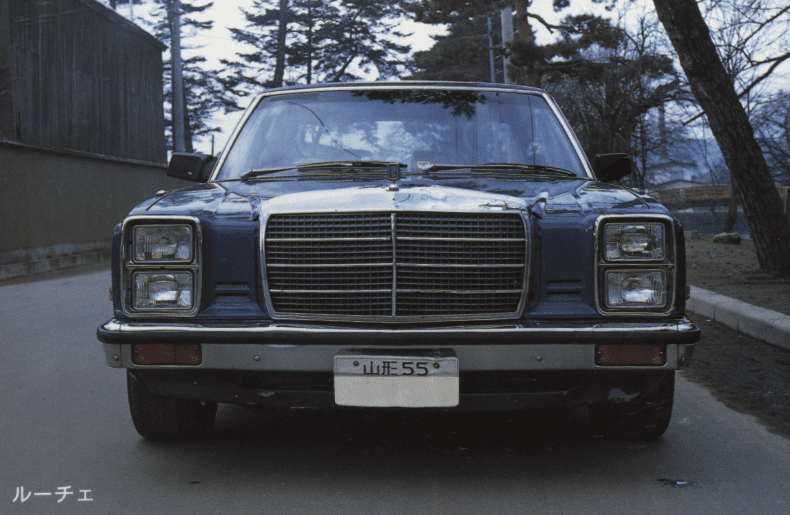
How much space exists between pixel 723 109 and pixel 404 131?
7.18m

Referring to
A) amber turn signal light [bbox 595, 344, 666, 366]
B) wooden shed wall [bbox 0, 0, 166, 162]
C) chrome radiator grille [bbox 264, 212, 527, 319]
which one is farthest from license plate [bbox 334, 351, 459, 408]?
wooden shed wall [bbox 0, 0, 166, 162]

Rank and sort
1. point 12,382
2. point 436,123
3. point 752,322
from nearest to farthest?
1. point 436,123
2. point 12,382
3. point 752,322

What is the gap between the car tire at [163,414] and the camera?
158 inches

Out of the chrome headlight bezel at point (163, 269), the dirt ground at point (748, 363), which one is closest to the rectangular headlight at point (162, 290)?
the chrome headlight bezel at point (163, 269)

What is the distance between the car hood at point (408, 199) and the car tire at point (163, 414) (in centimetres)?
84

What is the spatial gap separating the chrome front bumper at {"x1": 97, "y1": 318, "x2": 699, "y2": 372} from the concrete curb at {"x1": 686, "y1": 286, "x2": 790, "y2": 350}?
Answer: 3.84 metres

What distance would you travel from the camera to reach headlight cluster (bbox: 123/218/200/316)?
353 cm

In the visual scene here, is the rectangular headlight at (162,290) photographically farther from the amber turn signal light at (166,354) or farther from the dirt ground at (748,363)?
the dirt ground at (748,363)

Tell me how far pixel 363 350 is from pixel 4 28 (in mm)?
21264

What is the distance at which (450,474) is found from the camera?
3689 millimetres

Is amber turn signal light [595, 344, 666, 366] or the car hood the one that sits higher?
the car hood

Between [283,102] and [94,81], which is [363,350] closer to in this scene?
[283,102]

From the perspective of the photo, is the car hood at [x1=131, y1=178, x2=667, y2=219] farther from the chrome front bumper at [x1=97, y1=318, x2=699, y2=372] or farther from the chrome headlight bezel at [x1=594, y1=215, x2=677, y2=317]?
the chrome front bumper at [x1=97, y1=318, x2=699, y2=372]

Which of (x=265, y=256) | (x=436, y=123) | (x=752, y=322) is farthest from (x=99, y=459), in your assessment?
(x=752, y=322)
